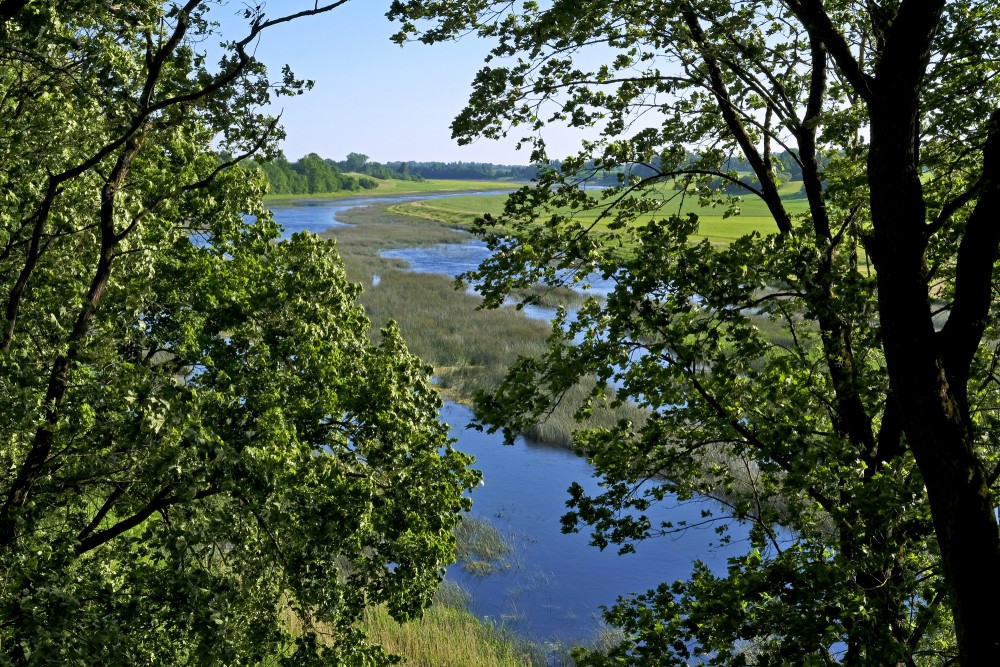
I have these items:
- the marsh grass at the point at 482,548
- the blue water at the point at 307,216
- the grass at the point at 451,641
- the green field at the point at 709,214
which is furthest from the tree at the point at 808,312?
the blue water at the point at 307,216

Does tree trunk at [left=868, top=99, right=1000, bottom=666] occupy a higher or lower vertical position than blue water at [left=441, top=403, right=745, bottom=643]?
higher

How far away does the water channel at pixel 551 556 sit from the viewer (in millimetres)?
18141

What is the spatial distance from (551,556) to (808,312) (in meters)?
13.6

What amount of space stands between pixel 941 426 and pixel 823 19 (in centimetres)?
307

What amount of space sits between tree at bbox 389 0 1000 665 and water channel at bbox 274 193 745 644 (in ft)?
25.1

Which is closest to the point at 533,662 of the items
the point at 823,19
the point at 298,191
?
the point at 823,19

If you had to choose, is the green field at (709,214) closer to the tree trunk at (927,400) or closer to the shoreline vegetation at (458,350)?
the shoreline vegetation at (458,350)

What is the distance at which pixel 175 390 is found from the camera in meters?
9.44

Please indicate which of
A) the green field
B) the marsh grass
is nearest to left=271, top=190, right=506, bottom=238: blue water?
the green field

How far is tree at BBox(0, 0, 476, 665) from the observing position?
7926 mm

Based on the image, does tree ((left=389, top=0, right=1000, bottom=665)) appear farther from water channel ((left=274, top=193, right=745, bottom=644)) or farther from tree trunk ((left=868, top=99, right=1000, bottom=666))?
water channel ((left=274, top=193, right=745, bottom=644))

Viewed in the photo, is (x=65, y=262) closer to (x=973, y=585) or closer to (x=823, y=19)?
(x=823, y=19)

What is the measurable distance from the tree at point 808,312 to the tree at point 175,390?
3.13 m

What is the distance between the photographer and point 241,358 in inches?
465
